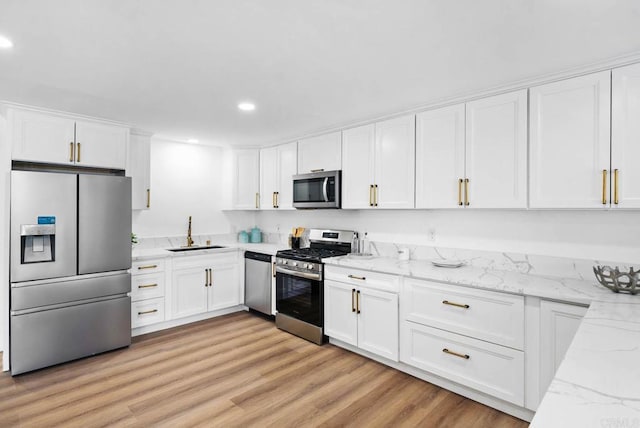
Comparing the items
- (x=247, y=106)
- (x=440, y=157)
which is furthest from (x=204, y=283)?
(x=440, y=157)

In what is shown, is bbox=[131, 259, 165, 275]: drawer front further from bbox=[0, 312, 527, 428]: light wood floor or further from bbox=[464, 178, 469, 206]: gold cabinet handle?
bbox=[464, 178, 469, 206]: gold cabinet handle

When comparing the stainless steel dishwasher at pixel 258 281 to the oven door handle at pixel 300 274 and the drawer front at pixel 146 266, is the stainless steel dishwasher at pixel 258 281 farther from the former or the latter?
the drawer front at pixel 146 266

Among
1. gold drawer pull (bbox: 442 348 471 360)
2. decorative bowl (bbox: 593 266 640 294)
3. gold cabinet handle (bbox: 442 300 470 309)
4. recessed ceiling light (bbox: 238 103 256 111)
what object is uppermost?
recessed ceiling light (bbox: 238 103 256 111)

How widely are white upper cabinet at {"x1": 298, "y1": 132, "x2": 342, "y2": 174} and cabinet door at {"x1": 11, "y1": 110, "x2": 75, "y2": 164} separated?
233cm

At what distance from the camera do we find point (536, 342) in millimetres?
2178

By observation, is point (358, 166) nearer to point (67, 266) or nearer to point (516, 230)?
point (516, 230)

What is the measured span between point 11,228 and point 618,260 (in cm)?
463

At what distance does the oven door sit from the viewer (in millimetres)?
3544

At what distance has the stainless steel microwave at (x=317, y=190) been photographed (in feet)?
12.2

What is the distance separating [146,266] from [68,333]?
927mm

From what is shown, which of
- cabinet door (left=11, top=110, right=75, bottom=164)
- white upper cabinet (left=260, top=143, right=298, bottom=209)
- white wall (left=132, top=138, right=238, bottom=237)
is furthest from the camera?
white wall (left=132, top=138, right=238, bottom=237)

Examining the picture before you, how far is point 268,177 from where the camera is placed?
4.66 metres

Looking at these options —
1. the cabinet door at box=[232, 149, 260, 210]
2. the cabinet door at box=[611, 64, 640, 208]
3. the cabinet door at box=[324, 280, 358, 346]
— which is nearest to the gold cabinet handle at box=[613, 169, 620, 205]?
the cabinet door at box=[611, 64, 640, 208]

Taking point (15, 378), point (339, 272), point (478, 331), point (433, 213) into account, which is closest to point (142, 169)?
point (15, 378)
